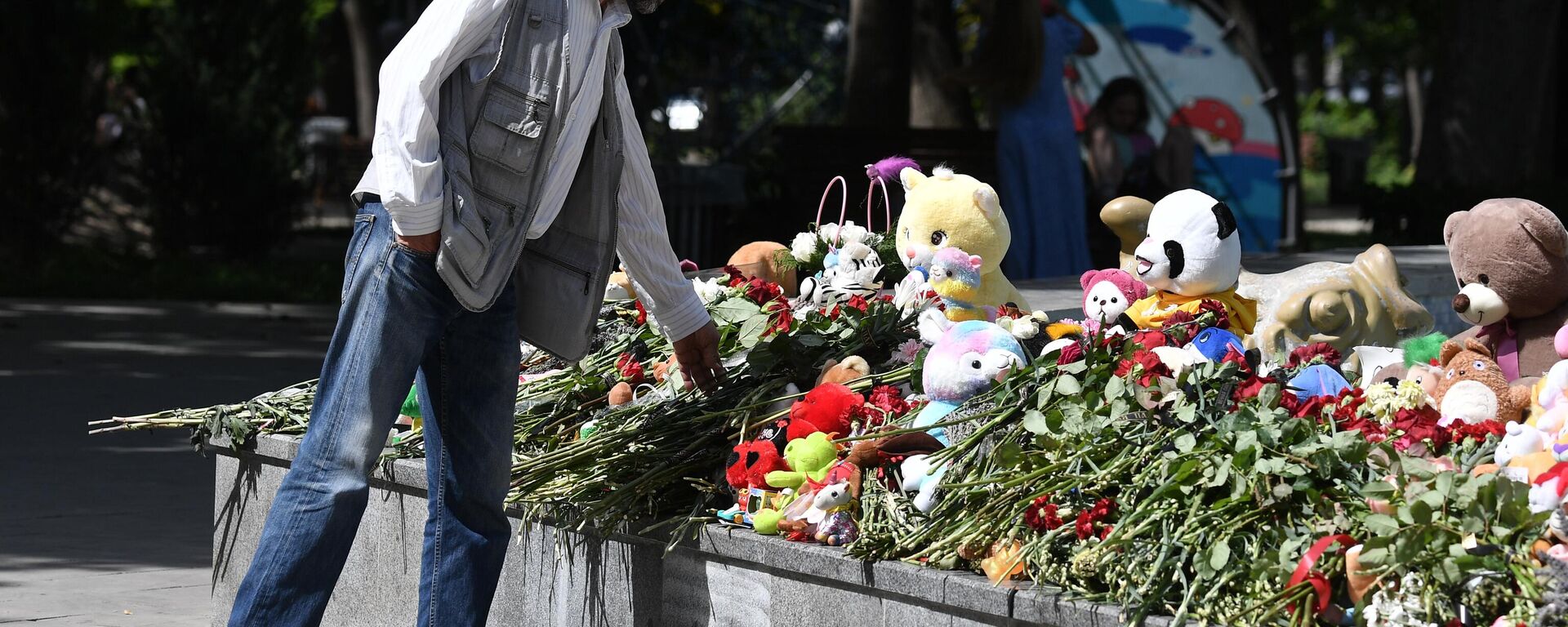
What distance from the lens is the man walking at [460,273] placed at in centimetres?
315

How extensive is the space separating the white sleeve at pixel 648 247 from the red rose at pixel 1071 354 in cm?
83

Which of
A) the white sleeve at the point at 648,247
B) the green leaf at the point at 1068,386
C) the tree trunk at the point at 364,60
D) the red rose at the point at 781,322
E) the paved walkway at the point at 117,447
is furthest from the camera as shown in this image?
the tree trunk at the point at 364,60

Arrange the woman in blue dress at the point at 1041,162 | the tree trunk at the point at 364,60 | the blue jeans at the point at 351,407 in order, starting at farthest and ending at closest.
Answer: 1. the tree trunk at the point at 364,60
2. the woman in blue dress at the point at 1041,162
3. the blue jeans at the point at 351,407

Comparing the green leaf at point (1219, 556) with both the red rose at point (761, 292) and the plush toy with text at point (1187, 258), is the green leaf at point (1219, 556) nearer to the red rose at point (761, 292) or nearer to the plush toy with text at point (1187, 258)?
the plush toy with text at point (1187, 258)

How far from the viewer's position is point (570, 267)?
11.5ft

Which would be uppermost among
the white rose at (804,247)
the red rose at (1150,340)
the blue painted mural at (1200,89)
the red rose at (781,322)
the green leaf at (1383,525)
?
the blue painted mural at (1200,89)

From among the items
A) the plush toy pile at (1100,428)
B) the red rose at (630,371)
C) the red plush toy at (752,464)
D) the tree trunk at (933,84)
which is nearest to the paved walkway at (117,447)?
the plush toy pile at (1100,428)

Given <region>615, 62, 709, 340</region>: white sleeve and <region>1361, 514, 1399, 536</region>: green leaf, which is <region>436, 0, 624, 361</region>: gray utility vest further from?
<region>1361, 514, 1399, 536</region>: green leaf

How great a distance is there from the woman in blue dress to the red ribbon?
7884 millimetres

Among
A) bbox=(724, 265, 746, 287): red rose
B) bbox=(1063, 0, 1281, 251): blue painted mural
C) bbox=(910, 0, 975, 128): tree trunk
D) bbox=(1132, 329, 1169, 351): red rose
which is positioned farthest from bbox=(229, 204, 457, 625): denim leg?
bbox=(910, 0, 975, 128): tree trunk

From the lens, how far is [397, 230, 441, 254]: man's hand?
3.16 metres

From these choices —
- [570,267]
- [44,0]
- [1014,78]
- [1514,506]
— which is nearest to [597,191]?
[570,267]

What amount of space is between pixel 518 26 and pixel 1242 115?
33.7 ft

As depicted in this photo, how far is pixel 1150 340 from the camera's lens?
141 inches
